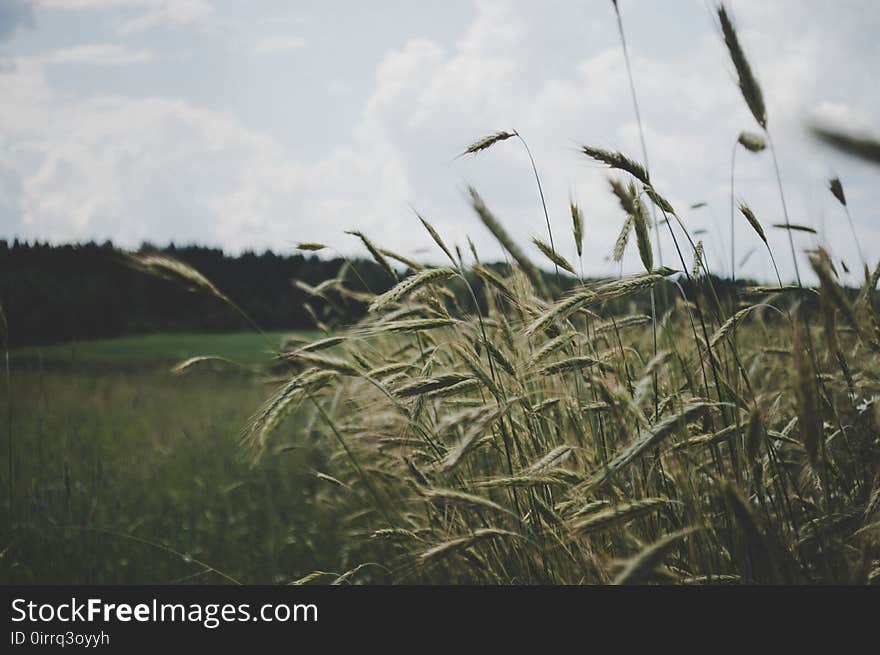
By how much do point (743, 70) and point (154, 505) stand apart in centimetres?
462

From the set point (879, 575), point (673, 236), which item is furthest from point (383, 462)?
point (879, 575)

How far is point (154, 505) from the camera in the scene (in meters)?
4.31

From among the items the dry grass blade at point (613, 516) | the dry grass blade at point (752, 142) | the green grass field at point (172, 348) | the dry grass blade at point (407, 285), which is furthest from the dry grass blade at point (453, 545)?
the green grass field at point (172, 348)

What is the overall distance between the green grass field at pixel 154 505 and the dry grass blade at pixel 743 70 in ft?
5.64

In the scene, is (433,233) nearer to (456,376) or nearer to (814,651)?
(456,376)

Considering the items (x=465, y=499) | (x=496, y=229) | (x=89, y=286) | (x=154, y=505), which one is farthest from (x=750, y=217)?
(x=89, y=286)

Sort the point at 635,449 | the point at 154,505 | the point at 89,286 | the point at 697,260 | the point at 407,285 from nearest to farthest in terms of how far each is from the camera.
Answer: the point at 635,449 < the point at 407,285 < the point at 697,260 < the point at 154,505 < the point at 89,286

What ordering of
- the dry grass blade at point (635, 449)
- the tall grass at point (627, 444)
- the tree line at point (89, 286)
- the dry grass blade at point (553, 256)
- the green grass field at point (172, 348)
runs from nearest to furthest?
the dry grass blade at point (635, 449) → the tall grass at point (627, 444) → the dry grass blade at point (553, 256) → the tree line at point (89, 286) → the green grass field at point (172, 348)

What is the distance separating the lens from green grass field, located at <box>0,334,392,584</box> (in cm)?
309

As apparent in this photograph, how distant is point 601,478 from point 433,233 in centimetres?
117

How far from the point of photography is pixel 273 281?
36.2 ft

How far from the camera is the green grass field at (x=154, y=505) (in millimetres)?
3088

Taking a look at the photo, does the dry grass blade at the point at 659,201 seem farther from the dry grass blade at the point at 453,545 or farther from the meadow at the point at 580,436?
the dry grass blade at the point at 453,545

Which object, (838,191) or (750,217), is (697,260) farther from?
(838,191)
